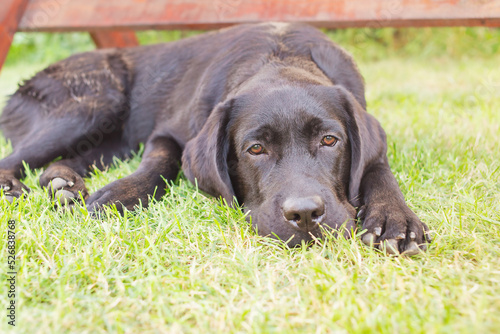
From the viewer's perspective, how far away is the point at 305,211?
Result: 2.08m

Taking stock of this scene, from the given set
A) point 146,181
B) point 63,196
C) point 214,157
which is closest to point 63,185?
point 63,196

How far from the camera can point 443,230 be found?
221 cm

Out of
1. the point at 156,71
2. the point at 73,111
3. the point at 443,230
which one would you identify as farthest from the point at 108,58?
the point at 443,230

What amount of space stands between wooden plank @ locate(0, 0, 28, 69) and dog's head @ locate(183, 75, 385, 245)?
8.99ft

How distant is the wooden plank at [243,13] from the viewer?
3.99m

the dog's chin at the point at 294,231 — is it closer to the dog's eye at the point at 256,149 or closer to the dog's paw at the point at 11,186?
the dog's eye at the point at 256,149

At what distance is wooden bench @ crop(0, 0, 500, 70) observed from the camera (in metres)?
4.00

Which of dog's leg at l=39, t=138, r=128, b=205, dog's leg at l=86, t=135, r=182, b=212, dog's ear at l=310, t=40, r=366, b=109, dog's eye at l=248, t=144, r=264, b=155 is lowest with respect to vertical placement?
dog's leg at l=39, t=138, r=128, b=205

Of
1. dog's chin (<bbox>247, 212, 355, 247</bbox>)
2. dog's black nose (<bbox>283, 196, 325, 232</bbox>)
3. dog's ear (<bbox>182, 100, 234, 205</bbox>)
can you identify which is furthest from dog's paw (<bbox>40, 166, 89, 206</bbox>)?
dog's black nose (<bbox>283, 196, 325, 232</bbox>)

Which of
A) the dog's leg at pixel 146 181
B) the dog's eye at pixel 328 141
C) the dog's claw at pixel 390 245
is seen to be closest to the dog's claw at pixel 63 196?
Result: the dog's leg at pixel 146 181

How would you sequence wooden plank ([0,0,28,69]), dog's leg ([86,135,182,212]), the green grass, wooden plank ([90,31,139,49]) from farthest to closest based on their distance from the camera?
wooden plank ([90,31,139,49])
wooden plank ([0,0,28,69])
dog's leg ([86,135,182,212])
the green grass

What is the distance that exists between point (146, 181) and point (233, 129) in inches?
28.6

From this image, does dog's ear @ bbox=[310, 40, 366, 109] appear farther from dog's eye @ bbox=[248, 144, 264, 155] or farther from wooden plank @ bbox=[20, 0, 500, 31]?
dog's eye @ bbox=[248, 144, 264, 155]

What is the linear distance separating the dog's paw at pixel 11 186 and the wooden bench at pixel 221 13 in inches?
70.2
